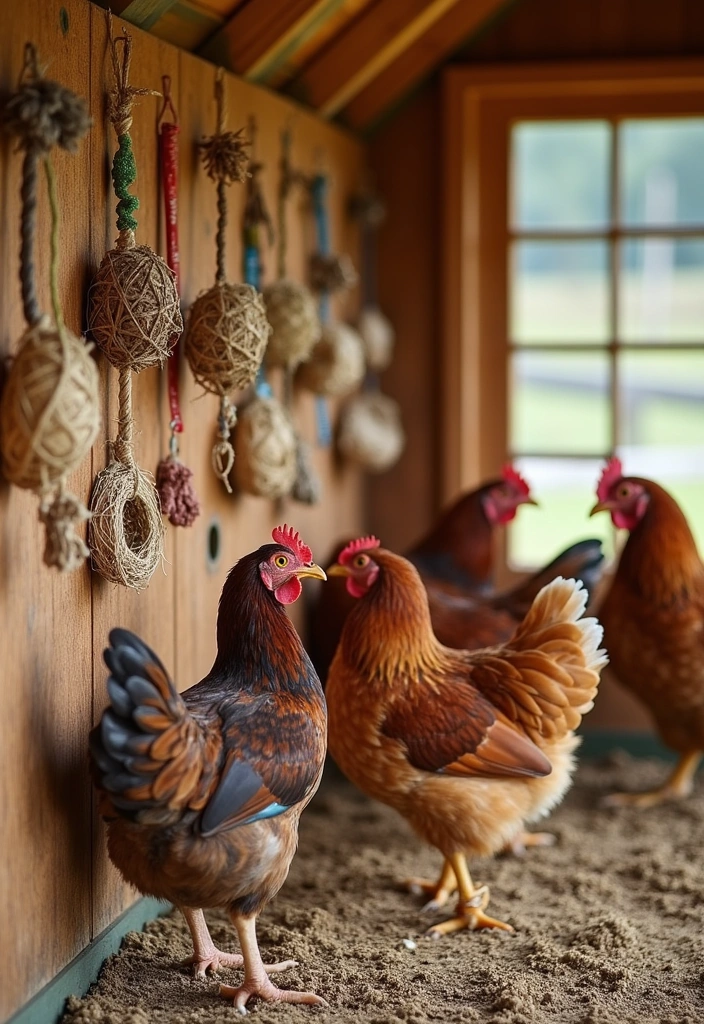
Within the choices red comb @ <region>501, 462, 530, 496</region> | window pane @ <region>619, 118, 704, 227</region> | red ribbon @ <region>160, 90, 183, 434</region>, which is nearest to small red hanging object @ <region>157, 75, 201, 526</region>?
red ribbon @ <region>160, 90, 183, 434</region>

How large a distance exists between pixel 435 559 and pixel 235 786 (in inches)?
66.0

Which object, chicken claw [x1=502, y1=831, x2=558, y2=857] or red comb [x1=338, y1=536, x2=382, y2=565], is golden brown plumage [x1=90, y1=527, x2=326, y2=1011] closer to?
red comb [x1=338, y1=536, x2=382, y2=565]

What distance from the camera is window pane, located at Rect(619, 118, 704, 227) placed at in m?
4.39

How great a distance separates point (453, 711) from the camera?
9.26 ft

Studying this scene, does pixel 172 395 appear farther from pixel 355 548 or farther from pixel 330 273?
pixel 330 273

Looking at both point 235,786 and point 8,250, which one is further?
point 235,786

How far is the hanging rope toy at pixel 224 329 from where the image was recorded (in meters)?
2.71

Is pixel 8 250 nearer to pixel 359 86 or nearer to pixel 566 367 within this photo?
pixel 359 86

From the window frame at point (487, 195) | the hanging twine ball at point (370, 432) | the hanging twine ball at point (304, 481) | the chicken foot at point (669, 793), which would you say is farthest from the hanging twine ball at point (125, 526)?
the window frame at point (487, 195)

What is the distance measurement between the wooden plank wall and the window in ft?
5.43

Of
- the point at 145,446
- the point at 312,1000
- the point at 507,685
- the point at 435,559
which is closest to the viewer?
the point at 312,1000

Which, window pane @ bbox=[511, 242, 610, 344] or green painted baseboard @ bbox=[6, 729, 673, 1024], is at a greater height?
window pane @ bbox=[511, 242, 610, 344]

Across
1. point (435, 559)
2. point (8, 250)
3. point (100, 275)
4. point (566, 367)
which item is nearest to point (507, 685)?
point (435, 559)

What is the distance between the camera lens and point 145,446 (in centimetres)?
271
